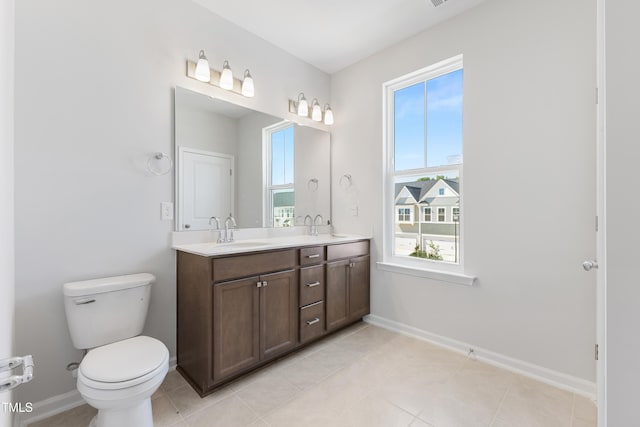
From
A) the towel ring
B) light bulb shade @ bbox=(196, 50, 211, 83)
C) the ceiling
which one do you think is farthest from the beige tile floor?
the ceiling

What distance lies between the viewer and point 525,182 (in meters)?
1.99

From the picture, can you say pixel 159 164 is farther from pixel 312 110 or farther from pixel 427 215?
pixel 427 215

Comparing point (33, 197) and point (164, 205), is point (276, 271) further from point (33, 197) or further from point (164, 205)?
point (33, 197)

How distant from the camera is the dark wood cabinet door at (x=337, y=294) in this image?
2510 millimetres

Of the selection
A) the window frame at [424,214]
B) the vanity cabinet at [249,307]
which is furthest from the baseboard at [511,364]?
the window frame at [424,214]

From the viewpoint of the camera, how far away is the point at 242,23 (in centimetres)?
241

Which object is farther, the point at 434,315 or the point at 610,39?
the point at 434,315

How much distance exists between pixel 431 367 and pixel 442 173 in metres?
1.55

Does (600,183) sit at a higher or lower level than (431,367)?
higher

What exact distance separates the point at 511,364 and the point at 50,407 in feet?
9.59

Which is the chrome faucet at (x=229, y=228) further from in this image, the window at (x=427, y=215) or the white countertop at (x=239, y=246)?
the window at (x=427, y=215)

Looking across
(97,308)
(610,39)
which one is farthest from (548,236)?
(97,308)

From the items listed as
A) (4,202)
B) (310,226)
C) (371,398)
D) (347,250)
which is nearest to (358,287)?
(347,250)

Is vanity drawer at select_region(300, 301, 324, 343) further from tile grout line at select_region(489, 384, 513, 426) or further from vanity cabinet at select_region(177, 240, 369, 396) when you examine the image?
tile grout line at select_region(489, 384, 513, 426)
